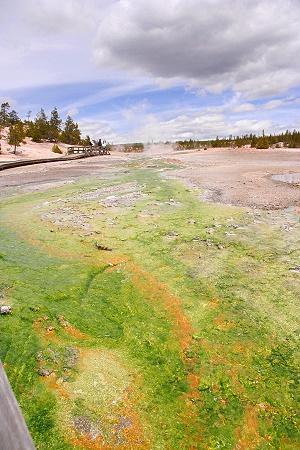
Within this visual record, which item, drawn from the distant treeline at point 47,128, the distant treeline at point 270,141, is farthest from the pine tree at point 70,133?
the distant treeline at point 270,141

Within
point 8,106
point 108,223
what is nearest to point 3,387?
point 108,223

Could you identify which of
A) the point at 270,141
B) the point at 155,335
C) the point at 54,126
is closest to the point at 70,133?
the point at 54,126

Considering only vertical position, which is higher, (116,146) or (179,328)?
(116,146)

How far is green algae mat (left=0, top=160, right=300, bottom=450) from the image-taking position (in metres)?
2.73

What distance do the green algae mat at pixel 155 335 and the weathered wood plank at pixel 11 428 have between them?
5.45 feet

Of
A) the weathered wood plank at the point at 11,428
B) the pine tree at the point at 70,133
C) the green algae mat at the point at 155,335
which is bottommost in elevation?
the green algae mat at the point at 155,335

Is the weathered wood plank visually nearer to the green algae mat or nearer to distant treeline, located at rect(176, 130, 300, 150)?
the green algae mat

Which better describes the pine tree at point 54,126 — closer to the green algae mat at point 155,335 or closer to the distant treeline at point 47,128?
the distant treeline at point 47,128

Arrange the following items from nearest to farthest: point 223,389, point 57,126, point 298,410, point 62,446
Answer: point 62,446
point 298,410
point 223,389
point 57,126

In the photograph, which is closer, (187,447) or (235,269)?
(187,447)

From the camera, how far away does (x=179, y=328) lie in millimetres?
4109

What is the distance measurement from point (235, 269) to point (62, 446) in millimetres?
4008

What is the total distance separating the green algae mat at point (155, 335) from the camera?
273cm

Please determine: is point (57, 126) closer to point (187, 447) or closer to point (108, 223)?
point (108, 223)
